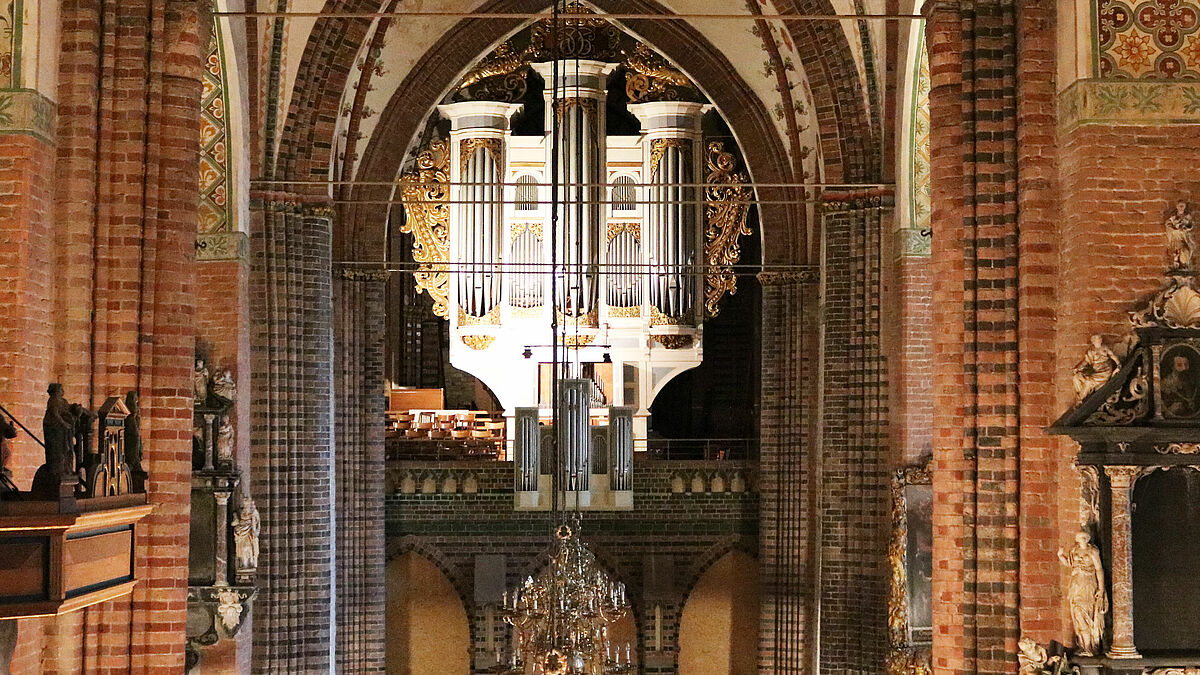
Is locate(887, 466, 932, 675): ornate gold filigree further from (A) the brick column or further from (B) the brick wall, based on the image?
(B) the brick wall

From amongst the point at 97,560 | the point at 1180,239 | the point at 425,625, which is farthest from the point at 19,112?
the point at 425,625

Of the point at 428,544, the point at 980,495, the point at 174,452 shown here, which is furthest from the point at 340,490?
the point at 980,495

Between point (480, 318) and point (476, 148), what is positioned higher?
point (476, 148)

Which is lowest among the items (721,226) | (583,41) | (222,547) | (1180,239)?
(222,547)

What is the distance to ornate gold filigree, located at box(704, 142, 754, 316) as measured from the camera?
24656 mm

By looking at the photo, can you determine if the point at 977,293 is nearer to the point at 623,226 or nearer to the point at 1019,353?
the point at 1019,353

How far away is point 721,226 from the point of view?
2488cm

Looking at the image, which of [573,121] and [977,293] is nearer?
[977,293]

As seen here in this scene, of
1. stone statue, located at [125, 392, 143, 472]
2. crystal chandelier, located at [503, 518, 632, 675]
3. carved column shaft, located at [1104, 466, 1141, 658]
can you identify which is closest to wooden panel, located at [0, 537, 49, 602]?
stone statue, located at [125, 392, 143, 472]

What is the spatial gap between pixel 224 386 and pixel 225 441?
1.66 ft

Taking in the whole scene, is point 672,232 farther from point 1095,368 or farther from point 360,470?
point 1095,368

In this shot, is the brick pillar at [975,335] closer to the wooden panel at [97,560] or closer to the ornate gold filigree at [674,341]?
the wooden panel at [97,560]

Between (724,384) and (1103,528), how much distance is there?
18.5 m

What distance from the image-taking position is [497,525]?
23703 millimetres
